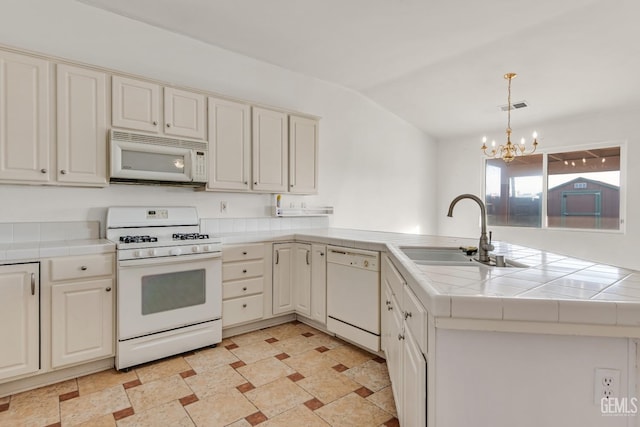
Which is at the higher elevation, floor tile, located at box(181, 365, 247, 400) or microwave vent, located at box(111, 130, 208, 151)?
microwave vent, located at box(111, 130, 208, 151)

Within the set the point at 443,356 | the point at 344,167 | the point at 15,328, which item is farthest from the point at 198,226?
the point at 443,356

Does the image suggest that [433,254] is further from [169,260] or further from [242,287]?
[169,260]

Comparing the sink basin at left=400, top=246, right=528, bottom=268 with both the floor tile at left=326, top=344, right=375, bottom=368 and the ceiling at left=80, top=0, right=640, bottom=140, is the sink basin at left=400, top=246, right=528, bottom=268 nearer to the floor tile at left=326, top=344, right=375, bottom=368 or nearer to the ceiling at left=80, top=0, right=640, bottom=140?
the floor tile at left=326, top=344, right=375, bottom=368

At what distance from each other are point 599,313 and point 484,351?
13.3 inches

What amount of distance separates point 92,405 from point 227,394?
778 millimetres

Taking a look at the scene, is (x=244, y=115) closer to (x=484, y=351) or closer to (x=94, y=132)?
(x=94, y=132)

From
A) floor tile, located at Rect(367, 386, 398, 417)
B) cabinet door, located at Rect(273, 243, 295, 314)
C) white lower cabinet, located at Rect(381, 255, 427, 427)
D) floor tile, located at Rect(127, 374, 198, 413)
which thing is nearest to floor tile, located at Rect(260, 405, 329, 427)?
floor tile, located at Rect(367, 386, 398, 417)

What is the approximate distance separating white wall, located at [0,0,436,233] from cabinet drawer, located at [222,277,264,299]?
836 millimetres

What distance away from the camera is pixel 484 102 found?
15.4ft

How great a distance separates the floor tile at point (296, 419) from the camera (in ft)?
5.94

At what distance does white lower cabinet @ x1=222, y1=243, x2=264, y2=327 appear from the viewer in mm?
2914

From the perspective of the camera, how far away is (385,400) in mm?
2029

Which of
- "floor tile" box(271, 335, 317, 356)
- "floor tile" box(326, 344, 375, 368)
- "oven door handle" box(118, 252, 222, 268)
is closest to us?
"oven door handle" box(118, 252, 222, 268)

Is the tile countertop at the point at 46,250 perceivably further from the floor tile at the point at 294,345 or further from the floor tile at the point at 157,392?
the floor tile at the point at 294,345
